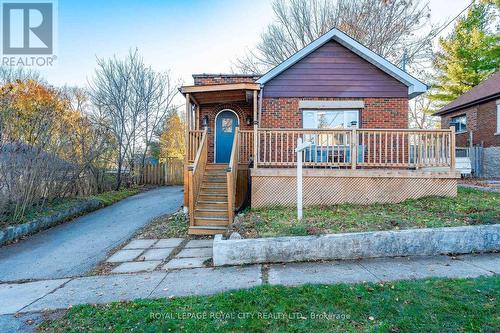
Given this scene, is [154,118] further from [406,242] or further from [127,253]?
[406,242]

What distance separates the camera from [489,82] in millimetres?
16500

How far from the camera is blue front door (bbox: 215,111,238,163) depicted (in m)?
11.3

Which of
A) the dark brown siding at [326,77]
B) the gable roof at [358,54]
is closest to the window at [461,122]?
the gable roof at [358,54]

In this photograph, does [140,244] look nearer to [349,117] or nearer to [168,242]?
[168,242]

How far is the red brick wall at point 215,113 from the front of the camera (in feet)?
36.7

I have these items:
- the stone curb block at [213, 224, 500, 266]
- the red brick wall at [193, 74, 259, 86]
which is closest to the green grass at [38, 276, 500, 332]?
the stone curb block at [213, 224, 500, 266]

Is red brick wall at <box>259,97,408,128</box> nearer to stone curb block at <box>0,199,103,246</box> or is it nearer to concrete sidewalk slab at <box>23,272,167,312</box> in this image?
concrete sidewalk slab at <box>23,272,167,312</box>

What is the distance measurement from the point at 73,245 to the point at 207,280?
174 inches

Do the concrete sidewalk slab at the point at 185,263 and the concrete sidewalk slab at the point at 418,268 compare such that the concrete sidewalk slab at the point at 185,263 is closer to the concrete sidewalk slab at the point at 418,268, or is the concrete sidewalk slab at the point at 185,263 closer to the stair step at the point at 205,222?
the stair step at the point at 205,222

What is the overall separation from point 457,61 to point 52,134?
25.8m

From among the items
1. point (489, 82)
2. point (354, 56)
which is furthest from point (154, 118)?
point (489, 82)

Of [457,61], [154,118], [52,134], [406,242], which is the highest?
[457,61]

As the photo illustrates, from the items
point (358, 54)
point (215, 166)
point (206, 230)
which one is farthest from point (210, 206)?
point (358, 54)

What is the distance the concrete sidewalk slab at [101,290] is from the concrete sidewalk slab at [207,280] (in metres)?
0.20
